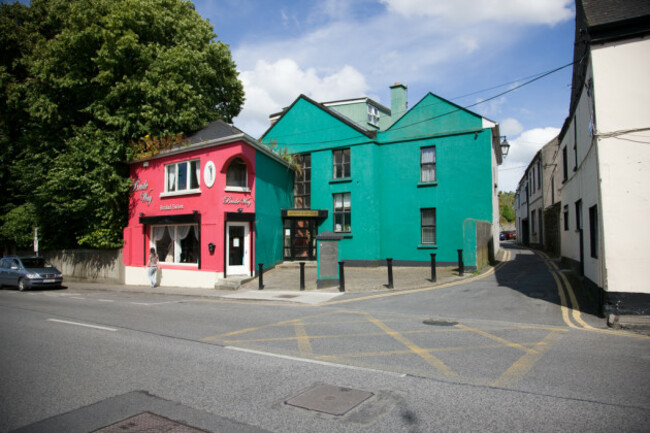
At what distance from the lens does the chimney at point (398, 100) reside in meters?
23.0

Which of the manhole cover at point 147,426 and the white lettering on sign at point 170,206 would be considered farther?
the white lettering on sign at point 170,206

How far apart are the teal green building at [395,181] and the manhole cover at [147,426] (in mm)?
15364

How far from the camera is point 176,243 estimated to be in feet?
64.7

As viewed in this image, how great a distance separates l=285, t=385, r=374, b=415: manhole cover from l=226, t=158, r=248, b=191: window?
47.8ft

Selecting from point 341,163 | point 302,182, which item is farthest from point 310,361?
point 302,182

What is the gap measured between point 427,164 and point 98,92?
17.1 meters

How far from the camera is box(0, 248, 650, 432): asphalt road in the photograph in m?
4.11

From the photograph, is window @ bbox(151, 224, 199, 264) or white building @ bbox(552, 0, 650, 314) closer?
white building @ bbox(552, 0, 650, 314)

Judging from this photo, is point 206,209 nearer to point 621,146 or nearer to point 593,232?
point 593,232

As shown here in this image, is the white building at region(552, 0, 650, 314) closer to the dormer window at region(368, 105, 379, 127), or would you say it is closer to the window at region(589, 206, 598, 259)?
the window at region(589, 206, 598, 259)

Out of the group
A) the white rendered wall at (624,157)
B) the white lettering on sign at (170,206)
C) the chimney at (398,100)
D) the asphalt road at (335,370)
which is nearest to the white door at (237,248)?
the white lettering on sign at (170,206)

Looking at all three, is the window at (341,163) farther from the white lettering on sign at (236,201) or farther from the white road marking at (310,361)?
the white road marking at (310,361)

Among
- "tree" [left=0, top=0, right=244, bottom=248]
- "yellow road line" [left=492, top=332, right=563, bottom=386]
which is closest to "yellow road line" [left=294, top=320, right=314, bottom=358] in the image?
"yellow road line" [left=492, top=332, right=563, bottom=386]

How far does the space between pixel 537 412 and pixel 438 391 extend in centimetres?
105
